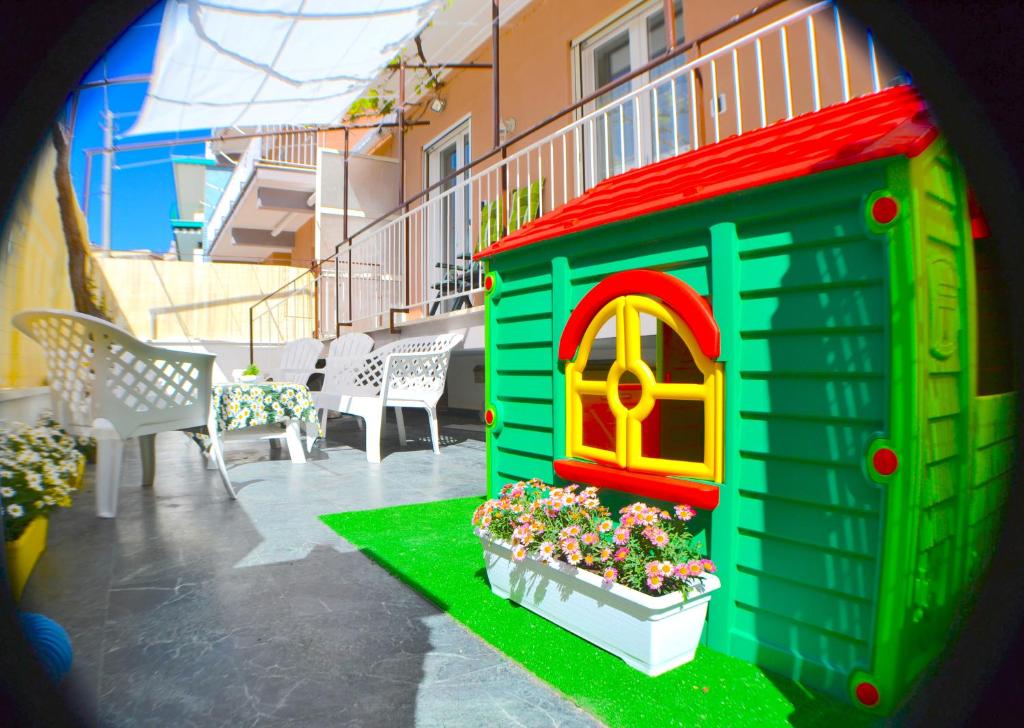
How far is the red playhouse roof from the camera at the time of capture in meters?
1.22

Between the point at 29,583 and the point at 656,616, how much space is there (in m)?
1.26

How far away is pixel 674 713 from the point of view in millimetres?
1250

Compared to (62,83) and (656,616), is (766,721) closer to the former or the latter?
(656,616)

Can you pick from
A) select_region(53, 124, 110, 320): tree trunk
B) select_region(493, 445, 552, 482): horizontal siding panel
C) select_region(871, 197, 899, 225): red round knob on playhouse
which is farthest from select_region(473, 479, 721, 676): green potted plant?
select_region(53, 124, 110, 320): tree trunk

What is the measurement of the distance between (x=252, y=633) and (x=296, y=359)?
6.16 m

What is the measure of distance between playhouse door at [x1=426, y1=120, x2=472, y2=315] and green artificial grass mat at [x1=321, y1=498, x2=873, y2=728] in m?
4.52

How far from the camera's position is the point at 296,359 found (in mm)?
7391

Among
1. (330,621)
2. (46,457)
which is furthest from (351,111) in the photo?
(46,457)

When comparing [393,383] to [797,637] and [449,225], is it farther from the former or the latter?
[797,637]

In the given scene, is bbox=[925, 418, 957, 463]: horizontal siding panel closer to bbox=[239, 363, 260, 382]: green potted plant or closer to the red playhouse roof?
the red playhouse roof

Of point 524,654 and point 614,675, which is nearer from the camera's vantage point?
point 614,675

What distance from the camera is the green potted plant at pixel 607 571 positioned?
1425 millimetres

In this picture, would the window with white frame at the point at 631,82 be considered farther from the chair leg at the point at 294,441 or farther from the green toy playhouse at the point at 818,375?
the chair leg at the point at 294,441

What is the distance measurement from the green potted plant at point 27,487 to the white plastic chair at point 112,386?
0.24ft
